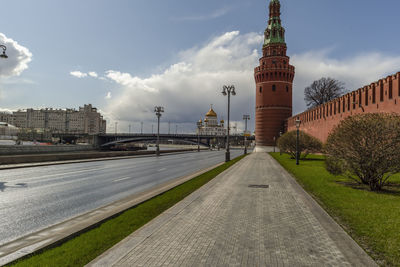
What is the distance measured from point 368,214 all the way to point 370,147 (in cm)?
445

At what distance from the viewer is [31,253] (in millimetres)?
4254

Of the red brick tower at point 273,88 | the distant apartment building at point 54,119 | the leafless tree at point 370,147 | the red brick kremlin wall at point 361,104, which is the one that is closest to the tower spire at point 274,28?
the red brick tower at point 273,88

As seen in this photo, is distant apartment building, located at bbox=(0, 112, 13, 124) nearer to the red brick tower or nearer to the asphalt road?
the red brick tower

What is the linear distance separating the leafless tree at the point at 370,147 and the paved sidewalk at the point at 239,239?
4.24m

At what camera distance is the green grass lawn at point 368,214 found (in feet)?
15.4

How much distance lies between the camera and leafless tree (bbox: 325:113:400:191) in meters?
9.91

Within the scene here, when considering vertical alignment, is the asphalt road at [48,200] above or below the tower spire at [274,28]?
below

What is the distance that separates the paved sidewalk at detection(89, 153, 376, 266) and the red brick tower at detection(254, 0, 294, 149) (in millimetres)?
62144

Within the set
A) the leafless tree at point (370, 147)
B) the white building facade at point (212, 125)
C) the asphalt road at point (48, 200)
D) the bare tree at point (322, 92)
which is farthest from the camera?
the white building facade at point (212, 125)

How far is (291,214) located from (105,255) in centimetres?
491

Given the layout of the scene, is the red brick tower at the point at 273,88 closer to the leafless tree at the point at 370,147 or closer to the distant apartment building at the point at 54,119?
the leafless tree at the point at 370,147

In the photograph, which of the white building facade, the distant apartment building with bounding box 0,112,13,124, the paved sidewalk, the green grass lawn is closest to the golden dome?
the white building facade

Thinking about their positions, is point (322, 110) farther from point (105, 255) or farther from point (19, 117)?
point (19, 117)

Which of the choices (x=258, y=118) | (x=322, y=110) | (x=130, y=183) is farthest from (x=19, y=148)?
(x=258, y=118)
